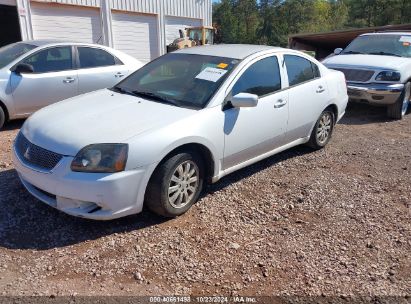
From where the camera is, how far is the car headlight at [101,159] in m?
3.16

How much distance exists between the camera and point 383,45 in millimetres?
8891

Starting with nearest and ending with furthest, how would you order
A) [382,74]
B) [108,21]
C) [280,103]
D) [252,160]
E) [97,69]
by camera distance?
[252,160] < [280,103] < [97,69] < [382,74] < [108,21]

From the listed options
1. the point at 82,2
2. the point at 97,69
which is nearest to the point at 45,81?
the point at 97,69

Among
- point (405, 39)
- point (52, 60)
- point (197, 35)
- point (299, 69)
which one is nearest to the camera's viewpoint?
point (299, 69)

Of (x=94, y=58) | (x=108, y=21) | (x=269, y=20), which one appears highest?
(x=269, y=20)

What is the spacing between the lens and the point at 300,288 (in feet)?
9.42

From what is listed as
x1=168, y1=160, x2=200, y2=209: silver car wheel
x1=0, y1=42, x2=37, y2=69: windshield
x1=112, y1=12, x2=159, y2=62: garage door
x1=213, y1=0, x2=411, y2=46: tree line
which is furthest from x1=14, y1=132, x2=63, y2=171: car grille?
x1=213, y1=0, x2=411, y2=46: tree line

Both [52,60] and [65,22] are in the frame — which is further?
[65,22]

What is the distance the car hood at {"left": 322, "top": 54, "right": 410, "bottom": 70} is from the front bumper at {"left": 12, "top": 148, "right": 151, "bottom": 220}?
627 centimetres

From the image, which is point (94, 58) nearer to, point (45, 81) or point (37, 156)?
point (45, 81)

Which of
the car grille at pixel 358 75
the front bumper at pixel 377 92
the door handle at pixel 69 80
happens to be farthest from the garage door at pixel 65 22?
the front bumper at pixel 377 92

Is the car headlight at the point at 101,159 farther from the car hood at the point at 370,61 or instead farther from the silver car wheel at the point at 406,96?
the silver car wheel at the point at 406,96

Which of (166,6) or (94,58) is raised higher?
(166,6)

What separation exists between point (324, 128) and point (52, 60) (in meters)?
4.54
